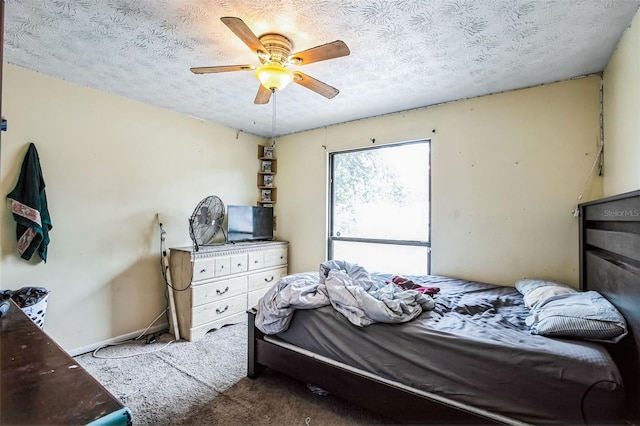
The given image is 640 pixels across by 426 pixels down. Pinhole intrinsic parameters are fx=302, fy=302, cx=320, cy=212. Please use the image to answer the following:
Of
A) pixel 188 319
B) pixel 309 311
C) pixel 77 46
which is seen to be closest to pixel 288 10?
pixel 77 46

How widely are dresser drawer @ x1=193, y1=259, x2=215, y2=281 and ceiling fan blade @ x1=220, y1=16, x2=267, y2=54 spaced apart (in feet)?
6.82

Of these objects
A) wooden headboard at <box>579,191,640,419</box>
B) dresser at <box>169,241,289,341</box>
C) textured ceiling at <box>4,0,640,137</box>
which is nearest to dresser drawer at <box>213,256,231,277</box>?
dresser at <box>169,241,289,341</box>

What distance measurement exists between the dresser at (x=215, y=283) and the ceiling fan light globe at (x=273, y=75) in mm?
1877

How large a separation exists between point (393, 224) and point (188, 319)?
7.79 feet

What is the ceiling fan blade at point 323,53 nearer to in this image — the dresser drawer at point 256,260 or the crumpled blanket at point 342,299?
the crumpled blanket at point 342,299

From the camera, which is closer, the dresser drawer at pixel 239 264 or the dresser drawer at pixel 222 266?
the dresser drawer at pixel 222 266

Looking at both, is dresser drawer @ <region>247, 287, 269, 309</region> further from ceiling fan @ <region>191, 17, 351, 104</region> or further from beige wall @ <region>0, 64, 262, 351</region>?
ceiling fan @ <region>191, 17, 351, 104</region>

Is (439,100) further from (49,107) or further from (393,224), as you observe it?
(49,107)

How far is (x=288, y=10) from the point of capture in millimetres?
1698

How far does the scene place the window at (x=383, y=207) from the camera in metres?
3.28

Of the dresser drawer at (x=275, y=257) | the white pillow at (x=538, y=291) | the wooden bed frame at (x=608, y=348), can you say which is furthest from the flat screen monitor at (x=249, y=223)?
the white pillow at (x=538, y=291)

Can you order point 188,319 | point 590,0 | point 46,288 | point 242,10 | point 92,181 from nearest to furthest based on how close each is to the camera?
point 590,0 < point 242,10 < point 46,288 < point 92,181 < point 188,319

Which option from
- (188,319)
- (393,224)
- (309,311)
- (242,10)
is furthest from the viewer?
(393,224)

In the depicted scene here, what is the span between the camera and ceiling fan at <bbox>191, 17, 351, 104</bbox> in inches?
65.0
